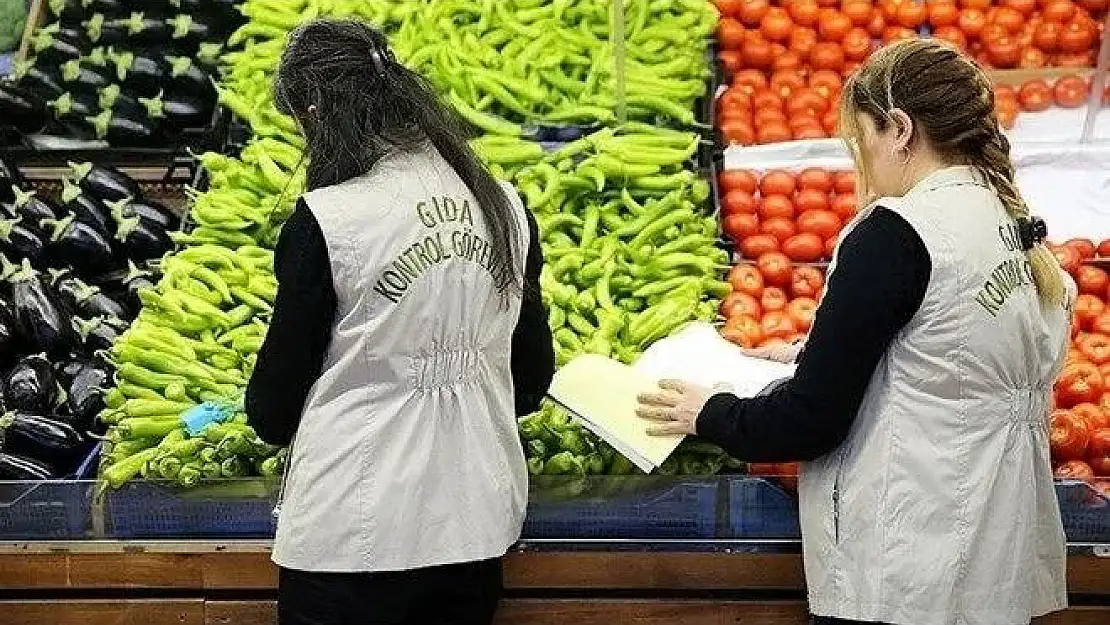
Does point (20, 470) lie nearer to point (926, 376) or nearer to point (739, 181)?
point (926, 376)

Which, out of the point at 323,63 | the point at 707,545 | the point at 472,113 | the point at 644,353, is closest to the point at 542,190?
the point at 472,113

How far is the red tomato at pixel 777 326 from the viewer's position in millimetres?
3879

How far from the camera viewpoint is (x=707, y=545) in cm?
327

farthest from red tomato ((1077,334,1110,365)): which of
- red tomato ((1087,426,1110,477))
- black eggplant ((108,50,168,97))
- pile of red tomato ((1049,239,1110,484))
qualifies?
black eggplant ((108,50,168,97))

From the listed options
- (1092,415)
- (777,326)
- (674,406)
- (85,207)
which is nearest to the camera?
(674,406)

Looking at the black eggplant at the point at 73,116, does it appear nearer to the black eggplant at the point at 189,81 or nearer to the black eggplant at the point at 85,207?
the black eggplant at the point at 189,81

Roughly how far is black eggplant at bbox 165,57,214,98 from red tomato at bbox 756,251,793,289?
2.04 meters

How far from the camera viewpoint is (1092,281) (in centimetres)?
411

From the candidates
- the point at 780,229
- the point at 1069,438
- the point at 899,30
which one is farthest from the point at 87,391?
the point at 899,30

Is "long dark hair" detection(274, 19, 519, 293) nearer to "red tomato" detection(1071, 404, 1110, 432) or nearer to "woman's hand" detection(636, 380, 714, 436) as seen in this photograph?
"woman's hand" detection(636, 380, 714, 436)

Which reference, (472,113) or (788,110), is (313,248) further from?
(788,110)

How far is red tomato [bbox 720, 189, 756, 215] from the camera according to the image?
4477 millimetres

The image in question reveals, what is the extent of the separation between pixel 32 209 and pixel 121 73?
78cm

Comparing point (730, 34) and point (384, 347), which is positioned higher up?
point (730, 34)
